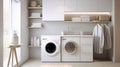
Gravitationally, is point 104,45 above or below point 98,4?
below

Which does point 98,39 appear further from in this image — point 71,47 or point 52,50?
point 52,50

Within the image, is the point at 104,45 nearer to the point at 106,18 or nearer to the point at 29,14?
the point at 106,18

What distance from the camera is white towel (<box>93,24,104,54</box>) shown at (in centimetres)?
631

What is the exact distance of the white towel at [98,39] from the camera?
6.31 m

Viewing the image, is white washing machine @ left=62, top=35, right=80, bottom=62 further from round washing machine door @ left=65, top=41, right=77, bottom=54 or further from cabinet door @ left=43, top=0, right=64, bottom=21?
cabinet door @ left=43, top=0, right=64, bottom=21

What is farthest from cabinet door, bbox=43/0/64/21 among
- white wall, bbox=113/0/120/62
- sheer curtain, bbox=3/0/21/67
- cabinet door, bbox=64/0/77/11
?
white wall, bbox=113/0/120/62

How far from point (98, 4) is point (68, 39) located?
5.13 feet

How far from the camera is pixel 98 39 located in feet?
21.1

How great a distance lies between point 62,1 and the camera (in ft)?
21.7

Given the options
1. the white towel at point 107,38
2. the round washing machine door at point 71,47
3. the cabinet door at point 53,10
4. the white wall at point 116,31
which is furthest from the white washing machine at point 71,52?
the white wall at point 116,31

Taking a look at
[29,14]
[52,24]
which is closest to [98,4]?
[52,24]

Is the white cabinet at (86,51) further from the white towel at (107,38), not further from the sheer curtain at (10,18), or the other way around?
the sheer curtain at (10,18)

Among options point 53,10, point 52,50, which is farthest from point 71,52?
point 53,10

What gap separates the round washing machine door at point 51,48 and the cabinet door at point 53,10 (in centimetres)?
87
